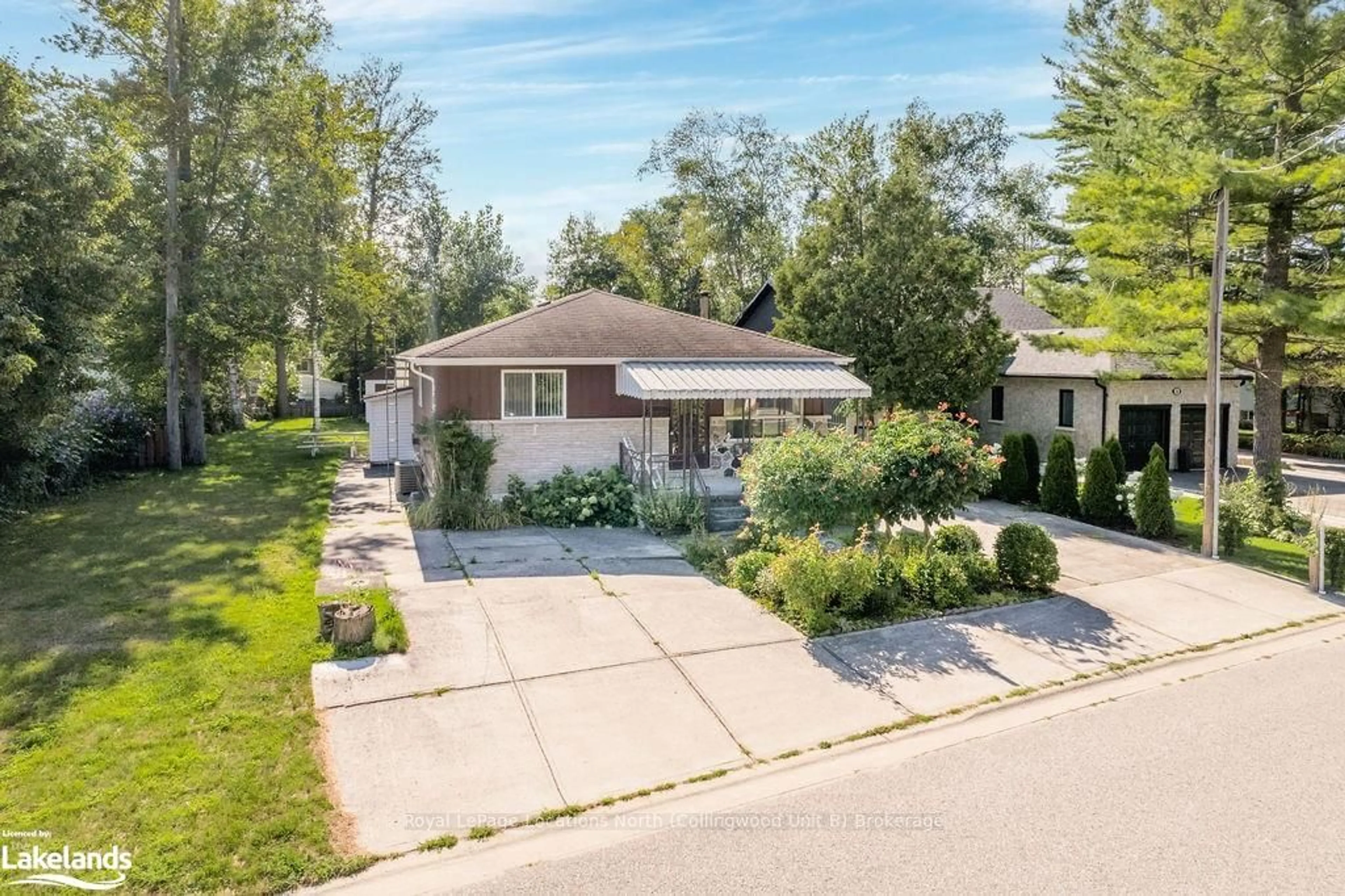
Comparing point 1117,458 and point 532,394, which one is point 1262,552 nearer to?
point 1117,458

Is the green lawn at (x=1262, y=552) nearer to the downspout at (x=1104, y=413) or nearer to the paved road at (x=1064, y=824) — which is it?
the downspout at (x=1104, y=413)

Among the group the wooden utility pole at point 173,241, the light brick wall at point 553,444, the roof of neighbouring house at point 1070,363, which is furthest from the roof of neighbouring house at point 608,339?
the wooden utility pole at point 173,241

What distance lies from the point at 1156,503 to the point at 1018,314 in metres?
17.6

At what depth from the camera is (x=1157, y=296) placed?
678 inches

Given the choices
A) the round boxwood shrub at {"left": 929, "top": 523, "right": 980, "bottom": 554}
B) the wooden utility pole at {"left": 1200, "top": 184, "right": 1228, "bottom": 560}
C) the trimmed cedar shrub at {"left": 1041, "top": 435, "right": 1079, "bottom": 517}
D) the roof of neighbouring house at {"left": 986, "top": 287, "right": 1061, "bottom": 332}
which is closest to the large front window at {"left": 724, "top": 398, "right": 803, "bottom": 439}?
the trimmed cedar shrub at {"left": 1041, "top": 435, "right": 1079, "bottom": 517}

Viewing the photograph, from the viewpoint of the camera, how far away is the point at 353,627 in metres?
9.79

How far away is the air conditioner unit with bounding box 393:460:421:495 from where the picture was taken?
833 inches

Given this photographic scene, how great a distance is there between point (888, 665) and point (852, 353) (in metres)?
14.8

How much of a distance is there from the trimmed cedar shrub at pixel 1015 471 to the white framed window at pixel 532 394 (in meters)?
11.6

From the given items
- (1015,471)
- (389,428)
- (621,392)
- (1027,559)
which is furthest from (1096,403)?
(389,428)

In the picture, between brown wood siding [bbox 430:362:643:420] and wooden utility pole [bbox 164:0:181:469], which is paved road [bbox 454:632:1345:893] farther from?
wooden utility pole [bbox 164:0:181:469]

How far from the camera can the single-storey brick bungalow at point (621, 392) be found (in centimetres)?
1795

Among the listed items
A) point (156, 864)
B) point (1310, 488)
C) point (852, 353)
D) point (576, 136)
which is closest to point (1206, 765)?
point (156, 864)

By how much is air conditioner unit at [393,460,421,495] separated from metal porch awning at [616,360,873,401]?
21.6ft
